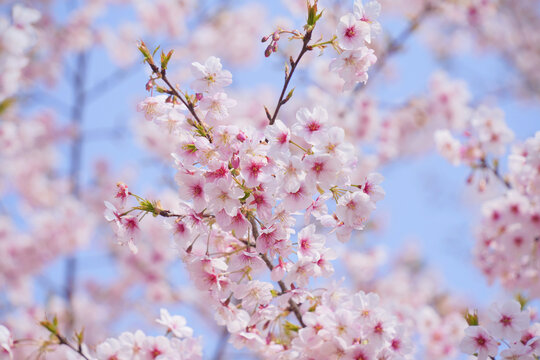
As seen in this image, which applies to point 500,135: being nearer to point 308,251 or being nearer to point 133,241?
point 308,251

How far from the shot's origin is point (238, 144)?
5.49 ft

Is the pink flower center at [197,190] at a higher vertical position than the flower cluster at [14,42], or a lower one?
lower

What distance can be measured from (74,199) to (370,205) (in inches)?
239

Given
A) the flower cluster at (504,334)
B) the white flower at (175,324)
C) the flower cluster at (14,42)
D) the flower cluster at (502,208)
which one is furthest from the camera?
the flower cluster at (14,42)

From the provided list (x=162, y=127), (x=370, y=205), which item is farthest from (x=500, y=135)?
(x=162, y=127)

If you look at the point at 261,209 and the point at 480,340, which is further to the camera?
the point at 480,340

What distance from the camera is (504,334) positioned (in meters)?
1.93

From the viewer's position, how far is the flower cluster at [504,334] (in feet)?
6.22

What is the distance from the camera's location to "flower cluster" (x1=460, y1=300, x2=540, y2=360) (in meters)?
1.89

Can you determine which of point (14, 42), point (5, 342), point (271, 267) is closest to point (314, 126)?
point (271, 267)

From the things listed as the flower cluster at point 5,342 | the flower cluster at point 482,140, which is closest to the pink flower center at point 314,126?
the flower cluster at point 5,342

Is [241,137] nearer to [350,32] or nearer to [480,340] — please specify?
[350,32]

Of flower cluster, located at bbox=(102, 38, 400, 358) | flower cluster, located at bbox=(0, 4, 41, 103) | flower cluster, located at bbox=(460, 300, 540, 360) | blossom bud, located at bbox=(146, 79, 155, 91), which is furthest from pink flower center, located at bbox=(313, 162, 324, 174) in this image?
flower cluster, located at bbox=(0, 4, 41, 103)

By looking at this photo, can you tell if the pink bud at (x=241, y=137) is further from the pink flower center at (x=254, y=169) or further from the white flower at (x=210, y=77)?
the white flower at (x=210, y=77)
